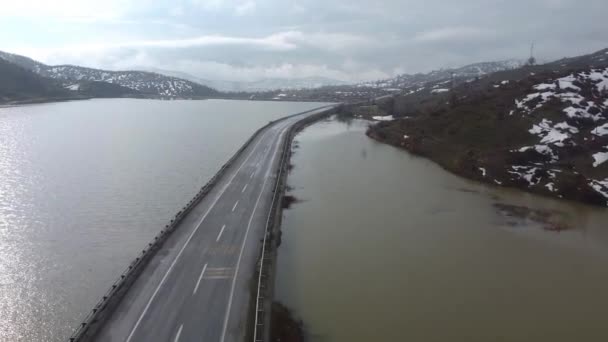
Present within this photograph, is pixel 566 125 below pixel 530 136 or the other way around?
the other way around

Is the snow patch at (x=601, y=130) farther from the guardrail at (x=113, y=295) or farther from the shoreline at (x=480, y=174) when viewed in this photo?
the guardrail at (x=113, y=295)

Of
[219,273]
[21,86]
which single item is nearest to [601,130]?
[219,273]

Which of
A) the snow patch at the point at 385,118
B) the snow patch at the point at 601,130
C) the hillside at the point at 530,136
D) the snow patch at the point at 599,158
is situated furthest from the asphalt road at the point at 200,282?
the snow patch at the point at 385,118

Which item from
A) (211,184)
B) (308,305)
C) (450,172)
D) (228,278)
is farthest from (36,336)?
(450,172)

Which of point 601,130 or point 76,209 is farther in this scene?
point 601,130

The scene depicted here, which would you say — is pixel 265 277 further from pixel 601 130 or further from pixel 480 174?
pixel 601 130

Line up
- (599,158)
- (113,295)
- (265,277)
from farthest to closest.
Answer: (599,158) → (265,277) → (113,295)
